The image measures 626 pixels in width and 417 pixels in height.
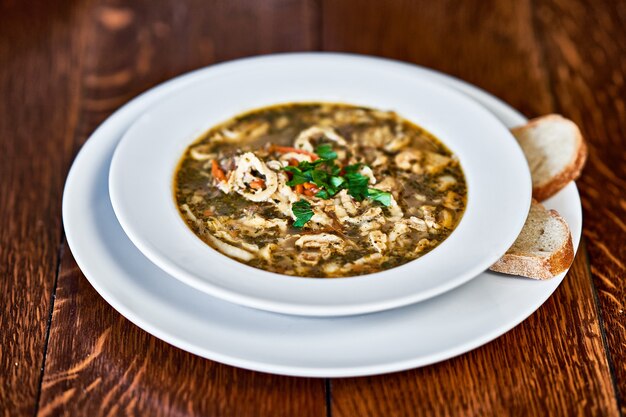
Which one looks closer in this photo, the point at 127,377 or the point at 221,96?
the point at 127,377

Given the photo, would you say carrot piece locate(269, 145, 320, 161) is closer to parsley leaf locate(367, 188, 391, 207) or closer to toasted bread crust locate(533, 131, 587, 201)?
parsley leaf locate(367, 188, 391, 207)

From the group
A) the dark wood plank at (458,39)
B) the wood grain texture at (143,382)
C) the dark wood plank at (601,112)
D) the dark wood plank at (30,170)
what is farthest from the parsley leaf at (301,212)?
the dark wood plank at (458,39)

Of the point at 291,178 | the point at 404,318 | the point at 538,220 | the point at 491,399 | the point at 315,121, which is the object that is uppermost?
the point at 315,121

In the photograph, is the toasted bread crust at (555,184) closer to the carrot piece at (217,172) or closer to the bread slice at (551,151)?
the bread slice at (551,151)

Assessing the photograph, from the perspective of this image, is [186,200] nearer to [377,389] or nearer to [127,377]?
[127,377]

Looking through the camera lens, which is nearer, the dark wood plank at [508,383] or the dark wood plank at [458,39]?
the dark wood plank at [508,383]

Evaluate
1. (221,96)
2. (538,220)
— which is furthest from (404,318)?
(221,96)

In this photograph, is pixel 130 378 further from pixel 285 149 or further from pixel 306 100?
pixel 306 100

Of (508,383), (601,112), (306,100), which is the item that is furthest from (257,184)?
(601,112)
